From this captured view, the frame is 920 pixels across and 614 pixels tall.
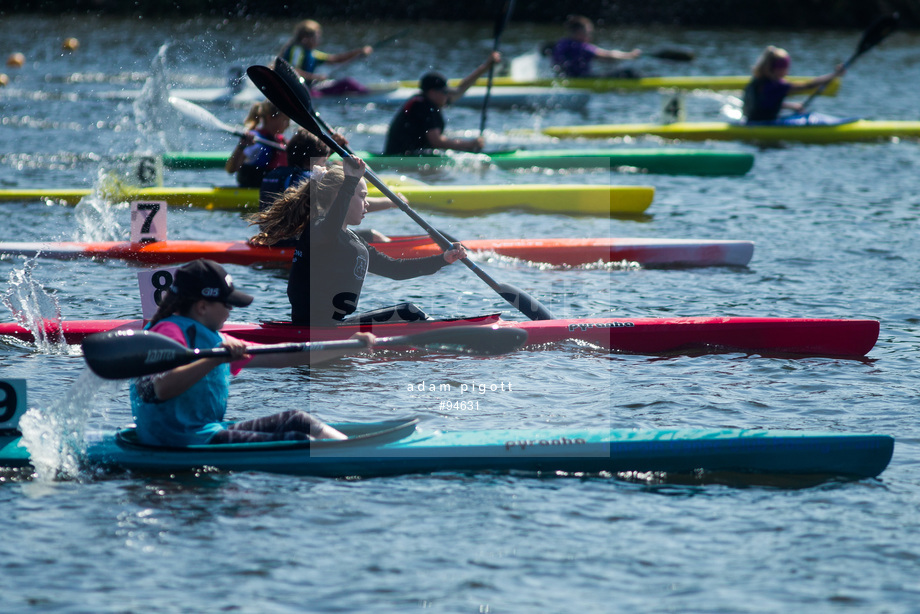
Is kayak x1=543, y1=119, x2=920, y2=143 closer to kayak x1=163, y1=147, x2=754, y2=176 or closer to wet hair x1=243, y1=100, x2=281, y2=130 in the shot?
kayak x1=163, y1=147, x2=754, y2=176

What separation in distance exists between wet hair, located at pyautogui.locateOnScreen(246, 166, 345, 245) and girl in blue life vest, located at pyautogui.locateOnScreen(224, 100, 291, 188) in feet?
9.09

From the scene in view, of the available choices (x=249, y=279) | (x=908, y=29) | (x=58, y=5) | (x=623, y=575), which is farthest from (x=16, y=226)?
(x=908, y=29)

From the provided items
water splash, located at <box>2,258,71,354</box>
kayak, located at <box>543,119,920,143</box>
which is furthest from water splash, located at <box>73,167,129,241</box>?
A: kayak, located at <box>543,119,920,143</box>

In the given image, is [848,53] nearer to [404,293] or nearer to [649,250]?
[649,250]

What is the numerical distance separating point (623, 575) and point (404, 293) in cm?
486

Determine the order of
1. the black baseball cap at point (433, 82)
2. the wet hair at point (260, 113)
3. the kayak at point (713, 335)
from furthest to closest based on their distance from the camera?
the black baseball cap at point (433, 82) → the wet hair at point (260, 113) → the kayak at point (713, 335)

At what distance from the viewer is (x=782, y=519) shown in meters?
4.44

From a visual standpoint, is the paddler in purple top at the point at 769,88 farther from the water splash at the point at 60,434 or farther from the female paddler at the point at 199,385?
the water splash at the point at 60,434

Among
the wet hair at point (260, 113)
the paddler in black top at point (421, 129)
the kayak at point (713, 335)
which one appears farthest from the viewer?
the paddler in black top at point (421, 129)

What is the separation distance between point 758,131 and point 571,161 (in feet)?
12.0

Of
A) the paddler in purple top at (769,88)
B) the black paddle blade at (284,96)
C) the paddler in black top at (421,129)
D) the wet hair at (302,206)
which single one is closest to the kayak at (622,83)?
the paddler in purple top at (769,88)

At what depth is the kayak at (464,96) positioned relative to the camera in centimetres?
1764

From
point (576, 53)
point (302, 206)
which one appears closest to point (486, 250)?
point (302, 206)

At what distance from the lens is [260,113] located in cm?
950
